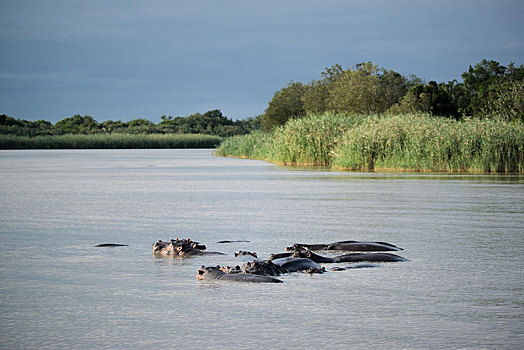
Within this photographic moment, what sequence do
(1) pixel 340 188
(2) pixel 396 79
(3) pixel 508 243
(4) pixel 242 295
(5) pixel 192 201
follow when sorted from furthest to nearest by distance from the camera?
(2) pixel 396 79, (1) pixel 340 188, (5) pixel 192 201, (3) pixel 508 243, (4) pixel 242 295

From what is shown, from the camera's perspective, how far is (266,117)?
5566cm

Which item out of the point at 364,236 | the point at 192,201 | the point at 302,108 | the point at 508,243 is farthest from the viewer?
the point at 302,108

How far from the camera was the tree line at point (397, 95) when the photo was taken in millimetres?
39334

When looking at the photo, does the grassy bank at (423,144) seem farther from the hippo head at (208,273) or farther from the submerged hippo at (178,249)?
the hippo head at (208,273)

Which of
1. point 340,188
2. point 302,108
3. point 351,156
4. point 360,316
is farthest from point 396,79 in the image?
point 360,316

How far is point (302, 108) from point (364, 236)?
4703cm

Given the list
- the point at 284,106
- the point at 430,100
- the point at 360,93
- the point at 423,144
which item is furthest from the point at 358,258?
the point at 284,106

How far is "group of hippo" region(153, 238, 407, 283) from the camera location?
5.98 meters

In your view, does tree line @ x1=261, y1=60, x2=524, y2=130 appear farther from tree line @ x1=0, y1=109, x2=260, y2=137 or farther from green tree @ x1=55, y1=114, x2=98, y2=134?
green tree @ x1=55, y1=114, x2=98, y2=134

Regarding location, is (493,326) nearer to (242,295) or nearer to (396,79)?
(242,295)

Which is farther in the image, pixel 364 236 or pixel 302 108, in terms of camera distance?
pixel 302 108

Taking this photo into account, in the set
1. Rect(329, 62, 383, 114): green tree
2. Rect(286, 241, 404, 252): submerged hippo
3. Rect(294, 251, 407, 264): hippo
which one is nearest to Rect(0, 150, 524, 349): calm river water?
Rect(294, 251, 407, 264): hippo

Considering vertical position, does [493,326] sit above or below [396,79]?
below

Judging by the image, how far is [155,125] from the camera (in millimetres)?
103750
